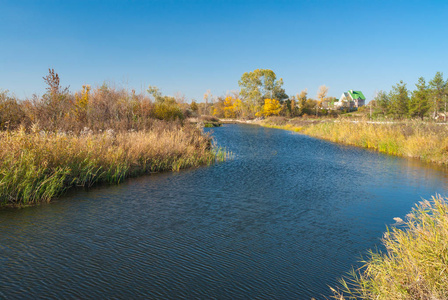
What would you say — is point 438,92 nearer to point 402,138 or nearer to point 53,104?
point 402,138

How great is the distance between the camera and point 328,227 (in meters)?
7.29

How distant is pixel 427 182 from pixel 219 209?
8.73m

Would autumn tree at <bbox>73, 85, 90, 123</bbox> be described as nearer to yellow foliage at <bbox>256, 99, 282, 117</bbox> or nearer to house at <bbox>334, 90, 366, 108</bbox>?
yellow foliage at <bbox>256, 99, 282, 117</bbox>

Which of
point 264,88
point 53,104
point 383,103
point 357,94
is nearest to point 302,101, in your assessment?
point 264,88

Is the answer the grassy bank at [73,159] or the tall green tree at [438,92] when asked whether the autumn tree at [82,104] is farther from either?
the tall green tree at [438,92]

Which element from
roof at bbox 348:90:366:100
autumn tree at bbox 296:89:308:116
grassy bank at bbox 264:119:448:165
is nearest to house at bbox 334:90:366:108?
roof at bbox 348:90:366:100

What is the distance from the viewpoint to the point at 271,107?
234 ft

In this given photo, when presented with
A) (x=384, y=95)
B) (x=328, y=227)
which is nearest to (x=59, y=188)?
(x=328, y=227)

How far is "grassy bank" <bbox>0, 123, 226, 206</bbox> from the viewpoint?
312 inches

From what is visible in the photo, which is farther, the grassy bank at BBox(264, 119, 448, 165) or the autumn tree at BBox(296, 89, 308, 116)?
the autumn tree at BBox(296, 89, 308, 116)

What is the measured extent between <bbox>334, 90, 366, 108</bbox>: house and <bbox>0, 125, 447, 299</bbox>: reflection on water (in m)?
103

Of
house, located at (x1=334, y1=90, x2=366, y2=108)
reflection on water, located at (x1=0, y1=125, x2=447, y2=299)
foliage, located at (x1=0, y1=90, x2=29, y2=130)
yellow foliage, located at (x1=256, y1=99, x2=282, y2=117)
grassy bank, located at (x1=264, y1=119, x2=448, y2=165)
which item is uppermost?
house, located at (x1=334, y1=90, x2=366, y2=108)

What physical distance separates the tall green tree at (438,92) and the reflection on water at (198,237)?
128ft

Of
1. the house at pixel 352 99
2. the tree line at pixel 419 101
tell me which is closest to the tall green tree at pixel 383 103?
the tree line at pixel 419 101
